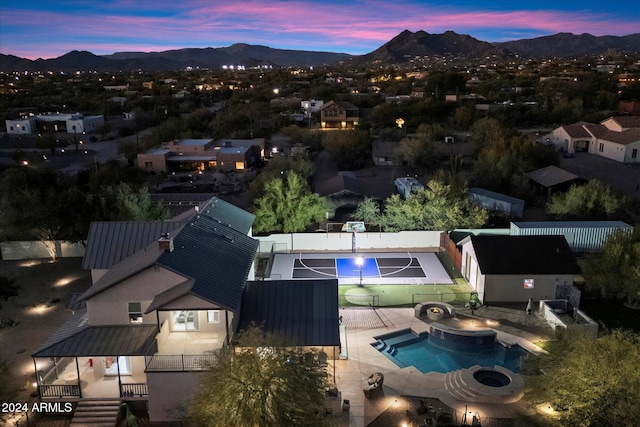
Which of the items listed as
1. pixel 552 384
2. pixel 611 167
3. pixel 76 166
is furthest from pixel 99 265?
pixel 611 167

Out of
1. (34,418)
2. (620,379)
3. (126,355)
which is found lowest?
(34,418)

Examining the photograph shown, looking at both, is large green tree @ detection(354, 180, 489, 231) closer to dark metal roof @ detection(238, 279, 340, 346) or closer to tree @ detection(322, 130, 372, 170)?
→ dark metal roof @ detection(238, 279, 340, 346)

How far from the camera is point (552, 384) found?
13812 millimetres

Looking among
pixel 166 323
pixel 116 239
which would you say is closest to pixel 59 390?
pixel 166 323

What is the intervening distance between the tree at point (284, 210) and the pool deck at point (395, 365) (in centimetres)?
990

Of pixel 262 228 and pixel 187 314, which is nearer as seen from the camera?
pixel 187 314

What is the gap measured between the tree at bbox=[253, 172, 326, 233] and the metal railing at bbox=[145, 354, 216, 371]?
16804 mm

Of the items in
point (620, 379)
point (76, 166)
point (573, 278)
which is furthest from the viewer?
point (76, 166)

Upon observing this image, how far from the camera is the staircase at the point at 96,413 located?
16.3 metres

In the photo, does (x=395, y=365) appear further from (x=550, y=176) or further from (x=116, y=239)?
(x=550, y=176)

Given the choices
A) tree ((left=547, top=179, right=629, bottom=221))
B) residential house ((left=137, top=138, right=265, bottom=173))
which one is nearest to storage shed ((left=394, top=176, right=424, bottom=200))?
tree ((left=547, top=179, right=629, bottom=221))

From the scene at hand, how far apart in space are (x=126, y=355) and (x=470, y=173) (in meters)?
42.1

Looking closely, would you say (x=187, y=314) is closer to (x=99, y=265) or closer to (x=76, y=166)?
(x=99, y=265)

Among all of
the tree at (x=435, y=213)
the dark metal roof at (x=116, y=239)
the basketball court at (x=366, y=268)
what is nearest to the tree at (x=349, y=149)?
the tree at (x=435, y=213)
